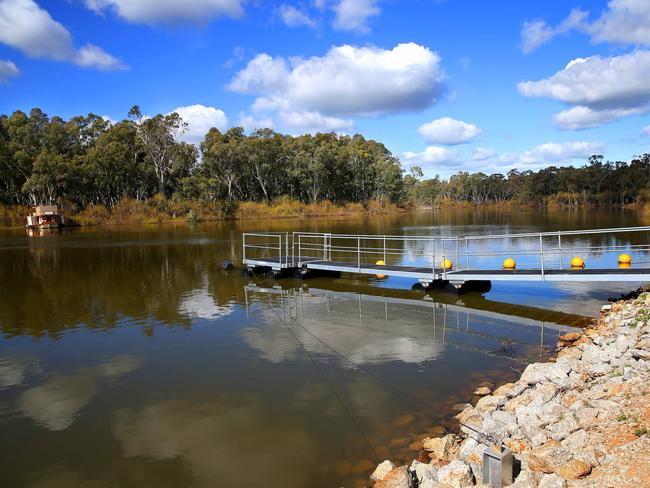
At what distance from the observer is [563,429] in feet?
17.4

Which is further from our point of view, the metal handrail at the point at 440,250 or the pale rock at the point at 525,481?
the metal handrail at the point at 440,250

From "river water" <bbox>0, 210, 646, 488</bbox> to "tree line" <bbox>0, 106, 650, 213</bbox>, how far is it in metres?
54.3

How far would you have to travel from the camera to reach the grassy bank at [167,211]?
213ft

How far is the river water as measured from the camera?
608 cm

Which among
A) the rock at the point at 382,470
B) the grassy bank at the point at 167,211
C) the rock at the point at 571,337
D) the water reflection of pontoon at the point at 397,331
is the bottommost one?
the rock at the point at 382,470

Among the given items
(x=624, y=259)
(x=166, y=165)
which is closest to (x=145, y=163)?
(x=166, y=165)

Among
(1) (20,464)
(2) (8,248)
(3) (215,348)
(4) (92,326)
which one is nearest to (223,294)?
(4) (92,326)

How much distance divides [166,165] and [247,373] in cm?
7036

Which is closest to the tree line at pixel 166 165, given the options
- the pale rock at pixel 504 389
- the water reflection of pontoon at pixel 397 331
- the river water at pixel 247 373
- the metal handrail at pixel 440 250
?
the metal handrail at pixel 440 250

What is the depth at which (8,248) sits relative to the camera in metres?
35.1

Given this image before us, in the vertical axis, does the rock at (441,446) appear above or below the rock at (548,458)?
below

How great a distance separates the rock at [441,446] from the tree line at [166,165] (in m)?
67.2

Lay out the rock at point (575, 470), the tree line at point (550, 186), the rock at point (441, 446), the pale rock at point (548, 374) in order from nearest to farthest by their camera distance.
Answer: the rock at point (575, 470)
the rock at point (441, 446)
the pale rock at point (548, 374)
the tree line at point (550, 186)

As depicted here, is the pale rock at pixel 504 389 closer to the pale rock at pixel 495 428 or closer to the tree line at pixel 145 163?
the pale rock at pixel 495 428
